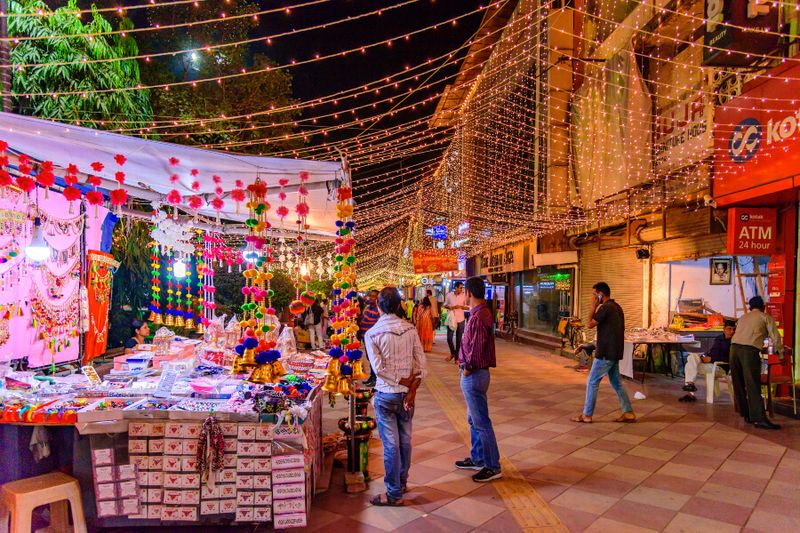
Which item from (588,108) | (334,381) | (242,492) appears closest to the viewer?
(242,492)

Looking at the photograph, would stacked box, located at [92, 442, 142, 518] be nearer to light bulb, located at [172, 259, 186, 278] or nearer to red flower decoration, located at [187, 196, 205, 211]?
red flower decoration, located at [187, 196, 205, 211]

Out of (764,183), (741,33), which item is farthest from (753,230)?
(741,33)

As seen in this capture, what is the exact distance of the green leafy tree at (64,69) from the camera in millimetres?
7590

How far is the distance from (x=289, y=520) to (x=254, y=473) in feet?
1.42

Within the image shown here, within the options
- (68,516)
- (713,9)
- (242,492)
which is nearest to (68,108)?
(68,516)

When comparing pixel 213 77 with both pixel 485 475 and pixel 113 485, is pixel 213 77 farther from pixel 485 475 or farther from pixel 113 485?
pixel 485 475

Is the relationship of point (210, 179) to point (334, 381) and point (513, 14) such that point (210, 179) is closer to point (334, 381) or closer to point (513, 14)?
point (334, 381)

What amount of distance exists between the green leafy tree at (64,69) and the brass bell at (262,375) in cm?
489

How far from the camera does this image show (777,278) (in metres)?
7.79

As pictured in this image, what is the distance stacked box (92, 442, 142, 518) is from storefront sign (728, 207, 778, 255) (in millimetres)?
8362

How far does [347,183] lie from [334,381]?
204cm

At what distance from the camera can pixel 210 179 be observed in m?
5.43

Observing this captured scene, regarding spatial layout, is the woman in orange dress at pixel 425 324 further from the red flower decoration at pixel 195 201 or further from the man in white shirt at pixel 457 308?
the red flower decoration at pixel 195 201

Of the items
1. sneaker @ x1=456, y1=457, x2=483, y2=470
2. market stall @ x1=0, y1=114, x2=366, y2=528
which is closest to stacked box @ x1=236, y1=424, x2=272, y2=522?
market stall @ x1=0, y1=114, x2=366, y2=528
